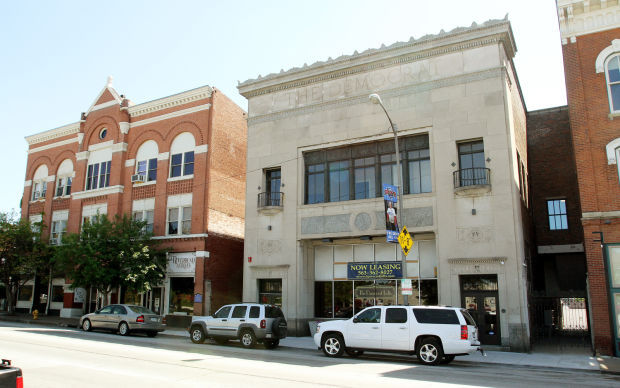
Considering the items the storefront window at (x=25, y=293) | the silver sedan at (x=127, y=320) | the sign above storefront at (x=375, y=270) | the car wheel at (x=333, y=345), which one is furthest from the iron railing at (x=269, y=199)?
the storefront window at (x=25, y=293)

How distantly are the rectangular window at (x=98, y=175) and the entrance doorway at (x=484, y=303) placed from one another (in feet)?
81.5

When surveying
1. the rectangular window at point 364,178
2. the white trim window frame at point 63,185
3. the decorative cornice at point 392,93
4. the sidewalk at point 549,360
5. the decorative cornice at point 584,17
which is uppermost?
the decorative cornice at point 584,17

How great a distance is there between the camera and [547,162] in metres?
29.5

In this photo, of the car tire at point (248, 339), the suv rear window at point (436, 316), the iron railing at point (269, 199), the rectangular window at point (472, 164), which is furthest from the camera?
the iron railing at point (269, 199)

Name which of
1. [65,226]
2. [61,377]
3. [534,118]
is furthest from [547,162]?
[65,226]

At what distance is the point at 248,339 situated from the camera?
18359 millimetres

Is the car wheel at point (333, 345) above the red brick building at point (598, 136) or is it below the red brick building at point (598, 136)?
below

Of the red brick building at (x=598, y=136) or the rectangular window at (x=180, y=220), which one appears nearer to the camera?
the red brick building at (x=598, y=136)

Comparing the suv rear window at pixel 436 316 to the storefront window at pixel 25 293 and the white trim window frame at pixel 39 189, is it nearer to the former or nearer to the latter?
the storefront window at pixel 25 293

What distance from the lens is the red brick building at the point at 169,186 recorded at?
28250 millimetres

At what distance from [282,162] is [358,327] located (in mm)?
12087

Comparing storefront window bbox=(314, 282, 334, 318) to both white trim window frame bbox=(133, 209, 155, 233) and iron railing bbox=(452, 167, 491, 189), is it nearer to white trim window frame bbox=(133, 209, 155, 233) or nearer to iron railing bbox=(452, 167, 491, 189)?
iron railing bbox=(452, 167, 491, 189)

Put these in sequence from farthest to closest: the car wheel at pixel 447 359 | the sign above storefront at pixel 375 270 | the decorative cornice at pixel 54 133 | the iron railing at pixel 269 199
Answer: the decorative cornice at pixel 54 133, the iron railing at pixel 269 199, the sign above storefront at pixel 375 270, the car wheel at pixel 447 359

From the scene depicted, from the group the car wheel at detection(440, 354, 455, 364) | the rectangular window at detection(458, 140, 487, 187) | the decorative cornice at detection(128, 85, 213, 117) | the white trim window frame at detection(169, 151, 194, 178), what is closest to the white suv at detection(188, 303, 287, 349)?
the car wheel at detection(440, 354, 455, 364)
